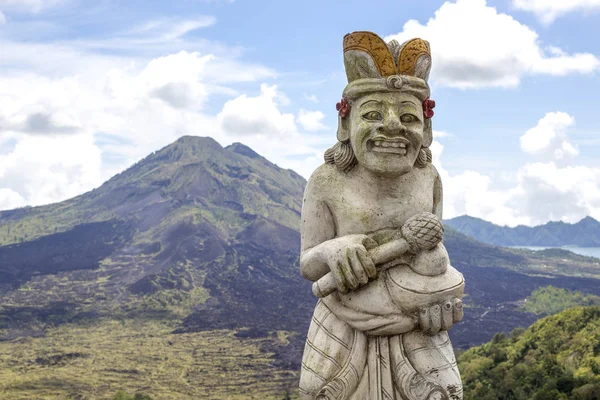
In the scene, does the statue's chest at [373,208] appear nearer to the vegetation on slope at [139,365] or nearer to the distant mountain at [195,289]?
the vegetation on slope at [139,365]

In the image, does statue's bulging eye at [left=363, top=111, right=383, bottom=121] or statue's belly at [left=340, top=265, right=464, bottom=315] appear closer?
statue's belly at [left=340, top=265, right=464, bottom=315]

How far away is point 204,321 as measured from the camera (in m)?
133

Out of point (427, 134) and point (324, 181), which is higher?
point (427, 134)

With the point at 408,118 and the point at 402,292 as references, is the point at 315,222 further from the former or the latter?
the point at 408,118

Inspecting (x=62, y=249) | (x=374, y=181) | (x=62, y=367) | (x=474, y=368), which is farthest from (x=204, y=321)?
(x=374, y=181)

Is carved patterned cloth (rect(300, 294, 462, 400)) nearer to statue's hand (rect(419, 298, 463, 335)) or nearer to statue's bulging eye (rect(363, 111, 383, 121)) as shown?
statue's hand (rect(419, 298, 463, 335))

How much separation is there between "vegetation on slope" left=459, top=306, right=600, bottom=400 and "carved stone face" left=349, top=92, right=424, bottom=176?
2743cm

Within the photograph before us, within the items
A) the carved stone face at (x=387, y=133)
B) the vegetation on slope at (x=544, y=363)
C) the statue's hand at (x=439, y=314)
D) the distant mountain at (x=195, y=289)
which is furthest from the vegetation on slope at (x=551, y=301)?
the carved stone face at (x=387, y=133)

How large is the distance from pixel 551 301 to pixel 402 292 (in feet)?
506

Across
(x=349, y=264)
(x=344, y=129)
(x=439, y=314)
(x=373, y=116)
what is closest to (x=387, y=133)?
(x=373, y=116)

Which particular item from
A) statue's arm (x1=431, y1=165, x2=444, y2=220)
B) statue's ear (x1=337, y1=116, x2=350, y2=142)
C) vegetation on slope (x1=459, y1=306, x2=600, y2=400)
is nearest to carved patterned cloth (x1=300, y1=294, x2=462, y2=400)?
statue's arm (x1=431, y1=165, x2=444, y2=220)

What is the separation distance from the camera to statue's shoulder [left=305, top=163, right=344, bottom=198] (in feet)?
21.7

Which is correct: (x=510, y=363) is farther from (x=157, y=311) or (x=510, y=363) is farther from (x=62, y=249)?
(x=62, y=249)

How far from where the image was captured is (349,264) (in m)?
5.98
